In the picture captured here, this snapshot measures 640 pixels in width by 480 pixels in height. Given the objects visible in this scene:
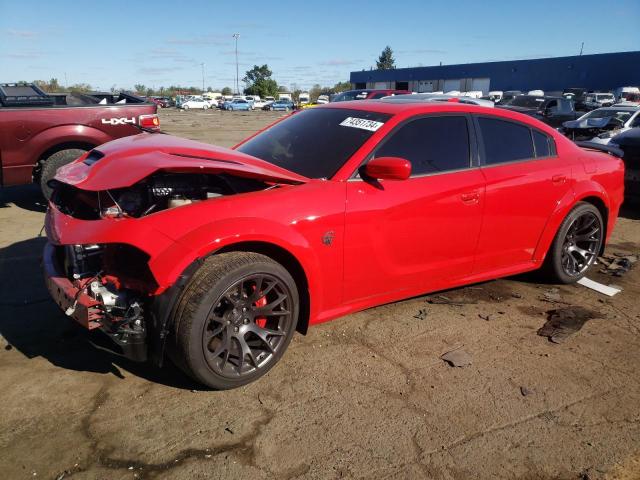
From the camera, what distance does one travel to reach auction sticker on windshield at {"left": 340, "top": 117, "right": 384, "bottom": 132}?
11.6ft

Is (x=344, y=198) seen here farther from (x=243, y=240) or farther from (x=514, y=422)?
(x=514, y=422)

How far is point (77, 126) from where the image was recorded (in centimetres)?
672

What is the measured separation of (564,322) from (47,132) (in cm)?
640

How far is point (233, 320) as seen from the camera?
9.52 ft

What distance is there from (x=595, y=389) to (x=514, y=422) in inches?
27.7

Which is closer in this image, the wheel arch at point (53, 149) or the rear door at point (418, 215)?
the rear door at point (418, 215)

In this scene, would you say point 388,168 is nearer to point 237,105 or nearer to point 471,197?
point 471,197

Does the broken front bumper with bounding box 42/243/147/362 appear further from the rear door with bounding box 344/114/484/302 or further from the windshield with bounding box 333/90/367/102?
the windshield with bounding box 333/90/367/102

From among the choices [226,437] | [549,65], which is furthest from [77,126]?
[549,65]

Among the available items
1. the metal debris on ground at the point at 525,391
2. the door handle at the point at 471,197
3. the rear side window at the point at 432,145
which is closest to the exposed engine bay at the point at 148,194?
the rear side window at the point at 432,145

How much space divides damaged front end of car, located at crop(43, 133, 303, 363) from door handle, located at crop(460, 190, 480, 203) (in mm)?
1288

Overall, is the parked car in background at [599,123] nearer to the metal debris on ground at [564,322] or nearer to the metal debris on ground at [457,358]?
the metal debris on ground at [564,322]

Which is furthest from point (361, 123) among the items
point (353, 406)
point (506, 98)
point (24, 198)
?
point (506, 98)

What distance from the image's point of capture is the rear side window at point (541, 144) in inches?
169
